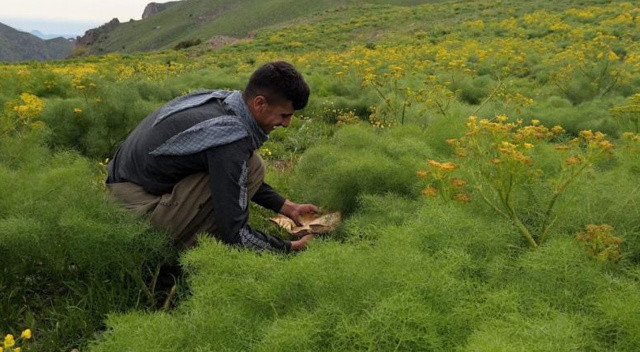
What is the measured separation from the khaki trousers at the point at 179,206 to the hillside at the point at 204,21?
5599 centimetres

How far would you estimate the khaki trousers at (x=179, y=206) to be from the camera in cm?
310

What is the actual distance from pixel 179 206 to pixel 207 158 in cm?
37

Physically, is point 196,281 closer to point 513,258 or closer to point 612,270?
point 513,258

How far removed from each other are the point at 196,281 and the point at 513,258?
1428 millimetres

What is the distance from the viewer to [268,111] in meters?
3.08

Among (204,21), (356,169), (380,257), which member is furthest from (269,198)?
(204,21)

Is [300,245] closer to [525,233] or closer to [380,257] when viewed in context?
[380,257]

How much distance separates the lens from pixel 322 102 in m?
7.75

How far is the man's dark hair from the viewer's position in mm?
2986

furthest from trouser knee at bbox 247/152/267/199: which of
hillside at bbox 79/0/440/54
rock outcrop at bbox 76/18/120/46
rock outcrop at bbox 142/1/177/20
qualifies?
rock outcrop at bbox 142/1/177/20

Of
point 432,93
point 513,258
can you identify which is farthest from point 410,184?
point 432,93

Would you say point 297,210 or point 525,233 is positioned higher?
point 525,233

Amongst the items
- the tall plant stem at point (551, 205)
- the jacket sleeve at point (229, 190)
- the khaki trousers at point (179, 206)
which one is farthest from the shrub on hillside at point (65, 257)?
the tall plant stem at point (551, 205)

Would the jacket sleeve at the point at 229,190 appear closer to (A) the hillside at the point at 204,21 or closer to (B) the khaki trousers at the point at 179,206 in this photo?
(B) the khaki trousers at the point at 179,206
